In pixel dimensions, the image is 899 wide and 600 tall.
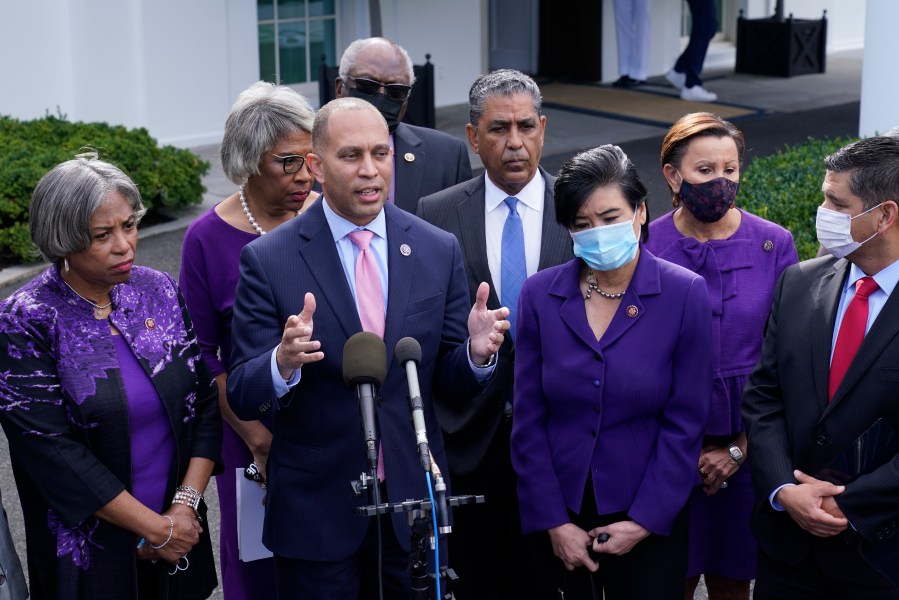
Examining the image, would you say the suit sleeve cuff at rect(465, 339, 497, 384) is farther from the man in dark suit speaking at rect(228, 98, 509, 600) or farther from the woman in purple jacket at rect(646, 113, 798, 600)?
the woman in purple jacket at rect(646, 113, 798, 600)

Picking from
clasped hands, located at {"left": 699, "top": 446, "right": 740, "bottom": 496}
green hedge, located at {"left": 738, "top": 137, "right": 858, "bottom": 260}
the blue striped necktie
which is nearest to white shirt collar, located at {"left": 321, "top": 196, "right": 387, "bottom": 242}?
the blue striped necktie

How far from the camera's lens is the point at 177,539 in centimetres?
423

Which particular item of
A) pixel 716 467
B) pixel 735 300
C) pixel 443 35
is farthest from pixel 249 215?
pixel 443 35

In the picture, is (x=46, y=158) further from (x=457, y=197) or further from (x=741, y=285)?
(x=741, y=285)

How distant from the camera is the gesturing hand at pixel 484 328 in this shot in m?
3.77

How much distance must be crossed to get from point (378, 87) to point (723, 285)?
2001 mm

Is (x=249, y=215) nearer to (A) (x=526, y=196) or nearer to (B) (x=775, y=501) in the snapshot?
(A) (x=526, y=196)

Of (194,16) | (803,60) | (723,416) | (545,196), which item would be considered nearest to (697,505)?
(723,416)

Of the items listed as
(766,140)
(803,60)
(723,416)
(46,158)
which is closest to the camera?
(723,416)

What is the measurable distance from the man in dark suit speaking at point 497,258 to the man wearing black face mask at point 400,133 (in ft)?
1.72

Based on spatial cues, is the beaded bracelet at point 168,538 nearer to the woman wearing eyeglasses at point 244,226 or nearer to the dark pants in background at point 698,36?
the woman wearing eyeglasses at point 244,226

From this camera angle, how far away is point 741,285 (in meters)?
4.76

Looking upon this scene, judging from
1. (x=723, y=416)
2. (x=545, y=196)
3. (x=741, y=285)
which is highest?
(x=545, y=196)

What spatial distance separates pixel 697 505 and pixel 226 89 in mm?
11000
